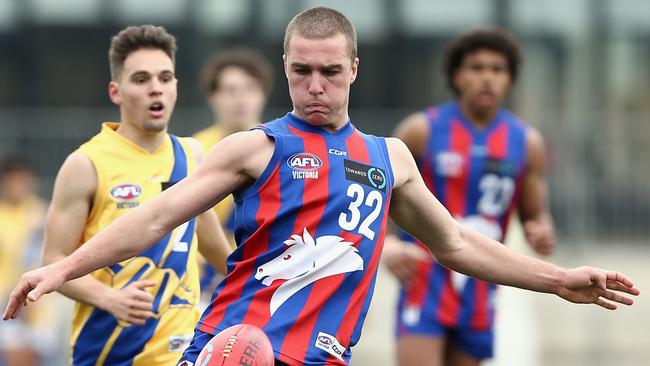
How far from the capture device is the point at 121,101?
6.66 meters

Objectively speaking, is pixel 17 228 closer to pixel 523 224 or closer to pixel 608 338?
pixel 608 338

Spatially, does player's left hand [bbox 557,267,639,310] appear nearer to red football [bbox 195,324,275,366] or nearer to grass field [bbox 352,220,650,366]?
red football [bbox 195,324,275,366]

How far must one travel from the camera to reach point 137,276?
6.41 m

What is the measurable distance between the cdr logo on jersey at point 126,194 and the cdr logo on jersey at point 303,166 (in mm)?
1453

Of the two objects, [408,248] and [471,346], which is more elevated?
[408,248]

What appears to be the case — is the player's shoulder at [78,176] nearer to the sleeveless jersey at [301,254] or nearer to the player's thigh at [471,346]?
the sleeveless jersey at [301,254]

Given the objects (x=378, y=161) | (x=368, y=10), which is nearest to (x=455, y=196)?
(x=378, y=161)

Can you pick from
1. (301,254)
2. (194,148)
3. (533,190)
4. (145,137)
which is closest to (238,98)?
(533,190)

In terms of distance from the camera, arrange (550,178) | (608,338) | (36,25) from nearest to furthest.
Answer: (608,338) < (550,178) < (36,25)

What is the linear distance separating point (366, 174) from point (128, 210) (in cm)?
156

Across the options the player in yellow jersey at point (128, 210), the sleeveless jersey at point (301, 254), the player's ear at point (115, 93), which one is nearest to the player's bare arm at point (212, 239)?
the player in yellow jersey at point (128, 210)

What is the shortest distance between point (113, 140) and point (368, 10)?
13.3 metres

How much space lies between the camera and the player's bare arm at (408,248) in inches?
325

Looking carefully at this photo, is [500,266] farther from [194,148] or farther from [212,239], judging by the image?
[194,148]
